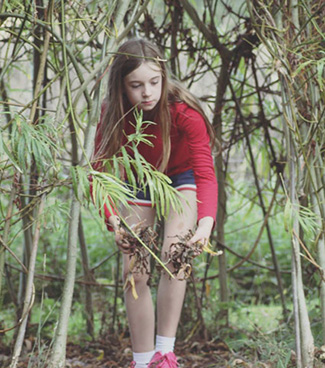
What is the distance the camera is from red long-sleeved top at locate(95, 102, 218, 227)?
233cm

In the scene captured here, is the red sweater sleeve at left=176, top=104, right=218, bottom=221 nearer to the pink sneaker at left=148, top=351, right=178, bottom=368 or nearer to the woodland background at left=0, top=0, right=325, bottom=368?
the woodland background at left=0, top=0, right=325, bottom=368

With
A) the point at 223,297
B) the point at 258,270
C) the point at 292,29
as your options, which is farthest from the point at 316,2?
the point at 258,270

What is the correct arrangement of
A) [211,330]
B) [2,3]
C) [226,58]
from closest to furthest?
[2,3] → [226,58] → [211,330]

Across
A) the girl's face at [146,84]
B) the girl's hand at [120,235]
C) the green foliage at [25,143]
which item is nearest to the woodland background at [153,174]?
the green foliage at [25,143]

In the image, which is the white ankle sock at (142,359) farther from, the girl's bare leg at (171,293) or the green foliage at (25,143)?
the green foliage at (25,143)

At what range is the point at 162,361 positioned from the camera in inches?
91.2

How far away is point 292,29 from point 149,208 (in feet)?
3.02

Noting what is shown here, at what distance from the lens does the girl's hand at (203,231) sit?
2.11 metres

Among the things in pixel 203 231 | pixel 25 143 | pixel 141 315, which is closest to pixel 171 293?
pixel 141 315

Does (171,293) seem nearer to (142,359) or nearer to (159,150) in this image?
(142,359)

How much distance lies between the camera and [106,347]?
322 cm

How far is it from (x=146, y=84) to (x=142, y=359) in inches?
43.1

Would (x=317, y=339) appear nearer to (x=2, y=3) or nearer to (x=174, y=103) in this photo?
(x=174, y=103)

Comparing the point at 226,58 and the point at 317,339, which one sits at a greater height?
the point at 226,58
